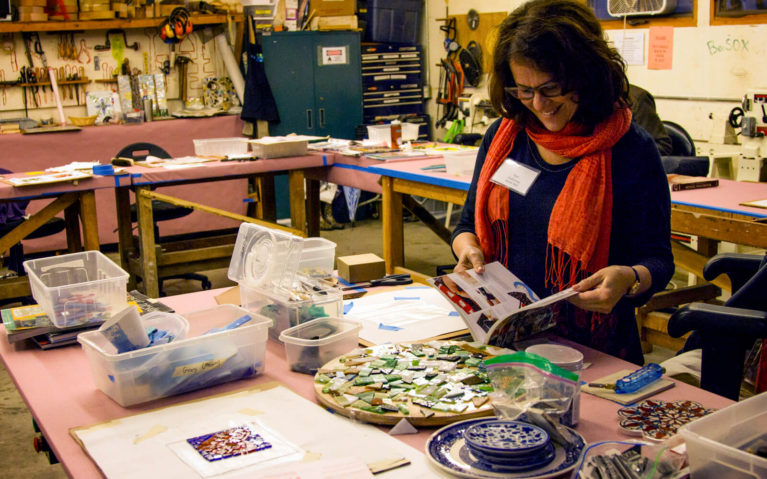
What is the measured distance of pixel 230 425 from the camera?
137 centimetres

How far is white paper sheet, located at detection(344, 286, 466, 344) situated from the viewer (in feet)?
5.89

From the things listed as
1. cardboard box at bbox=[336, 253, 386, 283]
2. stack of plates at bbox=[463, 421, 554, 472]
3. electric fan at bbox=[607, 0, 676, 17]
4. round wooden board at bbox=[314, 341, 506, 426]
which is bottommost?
round wooden board at bbox=[314, 341, 506, 426]

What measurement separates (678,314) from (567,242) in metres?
0.31

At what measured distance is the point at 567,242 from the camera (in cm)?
175

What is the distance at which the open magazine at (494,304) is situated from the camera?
1.65 m

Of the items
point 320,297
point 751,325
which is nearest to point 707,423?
point 751,325

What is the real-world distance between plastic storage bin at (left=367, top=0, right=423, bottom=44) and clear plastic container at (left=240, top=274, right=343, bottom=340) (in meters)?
5.91

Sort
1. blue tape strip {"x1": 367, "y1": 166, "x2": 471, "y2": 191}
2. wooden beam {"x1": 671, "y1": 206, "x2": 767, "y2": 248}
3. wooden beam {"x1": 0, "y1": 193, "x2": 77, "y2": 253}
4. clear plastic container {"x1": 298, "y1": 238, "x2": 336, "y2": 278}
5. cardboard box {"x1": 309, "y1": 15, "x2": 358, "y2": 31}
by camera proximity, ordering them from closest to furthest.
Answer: clear plastic container {"x1": 298, "y1": 238, "x2": 336, "y2": 278}, wooden beam {"x1": 671, "y1": 206, "x2": 767, "y2": 248}, blue tape strip {"x1": 367, "y1": 166, "x2": 471, "y2": 191}, wooden beam {"x1": 0, "y1": 193, "x2": 77, "y2": 253}, cardboard box {"x1": 309, "y1": 15, "x2": 358, "y2": 31}

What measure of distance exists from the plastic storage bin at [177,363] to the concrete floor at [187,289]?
0.38 ft

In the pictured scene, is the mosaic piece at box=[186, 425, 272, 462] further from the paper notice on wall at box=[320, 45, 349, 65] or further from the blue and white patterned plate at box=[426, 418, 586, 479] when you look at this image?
the paper notice on wall at box=[320, 45, 349, 65]

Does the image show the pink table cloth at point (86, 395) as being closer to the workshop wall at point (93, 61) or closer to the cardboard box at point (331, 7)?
the workshop wall at point (93, 61)

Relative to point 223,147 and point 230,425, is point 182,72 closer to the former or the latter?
point 223,147

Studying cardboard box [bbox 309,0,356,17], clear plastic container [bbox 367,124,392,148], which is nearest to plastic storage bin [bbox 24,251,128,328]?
clear plastic container [bbox 367,124,392,148]

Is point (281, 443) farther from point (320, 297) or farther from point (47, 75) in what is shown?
point (47, 75)
